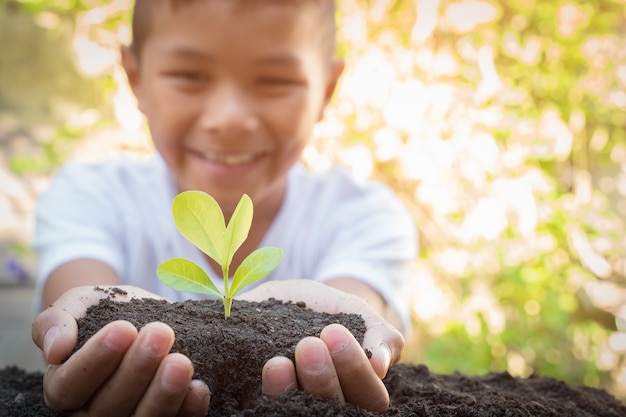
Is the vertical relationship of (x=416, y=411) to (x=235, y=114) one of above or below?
below

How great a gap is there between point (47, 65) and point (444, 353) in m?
2.40

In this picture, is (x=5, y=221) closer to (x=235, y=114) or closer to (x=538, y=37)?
(x=235, y=114)

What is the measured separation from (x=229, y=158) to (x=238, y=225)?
59 cm

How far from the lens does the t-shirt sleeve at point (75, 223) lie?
144cm

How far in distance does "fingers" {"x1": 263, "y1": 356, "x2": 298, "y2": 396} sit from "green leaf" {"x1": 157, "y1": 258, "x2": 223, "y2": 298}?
6.6 inches

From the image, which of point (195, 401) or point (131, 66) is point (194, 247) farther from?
point (195, 401)

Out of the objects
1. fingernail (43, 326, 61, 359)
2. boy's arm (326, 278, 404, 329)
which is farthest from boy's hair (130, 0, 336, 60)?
fingernail (43, 326, 61, 359)

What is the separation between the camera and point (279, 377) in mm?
725

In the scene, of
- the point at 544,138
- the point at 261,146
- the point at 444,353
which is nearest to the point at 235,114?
the point at 261,146

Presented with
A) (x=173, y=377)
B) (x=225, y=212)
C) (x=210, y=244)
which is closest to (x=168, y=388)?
(x=173, y=377)

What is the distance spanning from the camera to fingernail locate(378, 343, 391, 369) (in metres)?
0.79

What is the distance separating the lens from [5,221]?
3.19m

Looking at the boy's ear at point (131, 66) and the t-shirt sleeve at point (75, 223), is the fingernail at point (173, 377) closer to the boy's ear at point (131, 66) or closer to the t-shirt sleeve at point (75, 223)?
the t-shirt sleeve at point (75, 223)

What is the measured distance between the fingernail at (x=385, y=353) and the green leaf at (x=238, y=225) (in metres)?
0.24
